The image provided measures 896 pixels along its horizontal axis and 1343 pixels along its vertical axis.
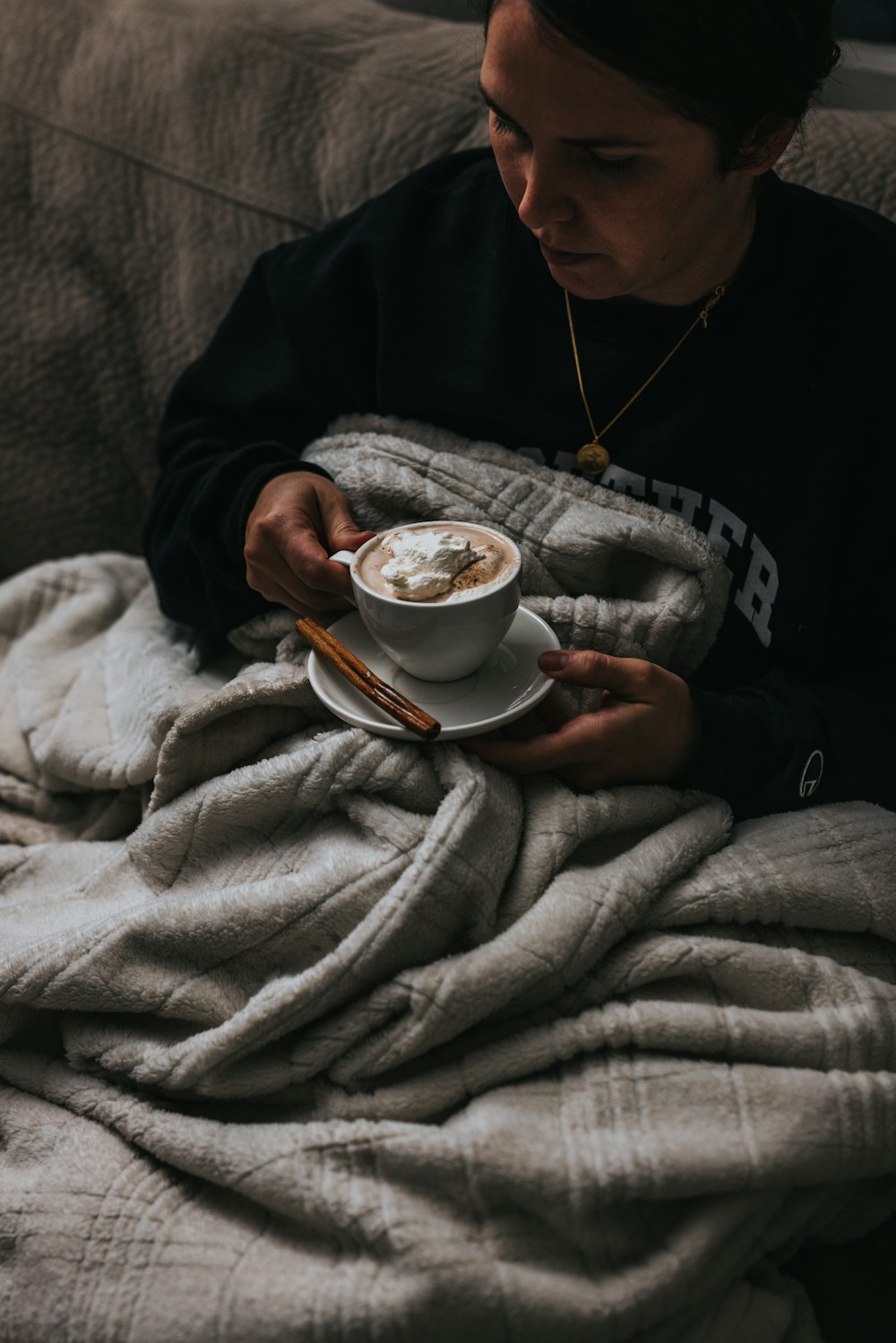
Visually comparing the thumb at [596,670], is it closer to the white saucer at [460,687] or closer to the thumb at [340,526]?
the white saucer at [460,687]

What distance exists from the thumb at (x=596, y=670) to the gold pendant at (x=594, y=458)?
20 cm

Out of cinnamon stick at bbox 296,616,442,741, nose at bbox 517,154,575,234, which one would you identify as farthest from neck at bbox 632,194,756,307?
cinnamon stick at bbox 296,616,442,741

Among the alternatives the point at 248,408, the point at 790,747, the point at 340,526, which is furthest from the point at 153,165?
the point at 790,747

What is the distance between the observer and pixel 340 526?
0.88 metres

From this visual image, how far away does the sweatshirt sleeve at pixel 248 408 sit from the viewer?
970mm

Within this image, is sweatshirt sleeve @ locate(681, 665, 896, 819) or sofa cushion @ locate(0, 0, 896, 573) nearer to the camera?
sweatshirt sleeve @ locate(681, 665, 896, 819)

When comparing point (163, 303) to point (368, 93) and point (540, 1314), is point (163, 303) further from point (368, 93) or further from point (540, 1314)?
point (540, 1314)

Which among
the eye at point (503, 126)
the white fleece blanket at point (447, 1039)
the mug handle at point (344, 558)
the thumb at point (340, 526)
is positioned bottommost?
the white fleece blanket at point (447, 1039)

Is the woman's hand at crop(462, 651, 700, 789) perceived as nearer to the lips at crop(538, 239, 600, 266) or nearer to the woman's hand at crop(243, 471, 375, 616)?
the woman's hand at crop(243, 471, 375, 616)

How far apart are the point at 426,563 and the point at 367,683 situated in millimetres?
99

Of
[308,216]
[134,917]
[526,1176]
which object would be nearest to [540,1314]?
[526,1176]

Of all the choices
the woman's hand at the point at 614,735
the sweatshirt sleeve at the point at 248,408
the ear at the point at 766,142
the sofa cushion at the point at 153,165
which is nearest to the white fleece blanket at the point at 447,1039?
the woman's hand at the point at 614,735

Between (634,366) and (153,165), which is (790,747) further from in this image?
(153,165)

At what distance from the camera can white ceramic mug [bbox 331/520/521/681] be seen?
2.34 ft
